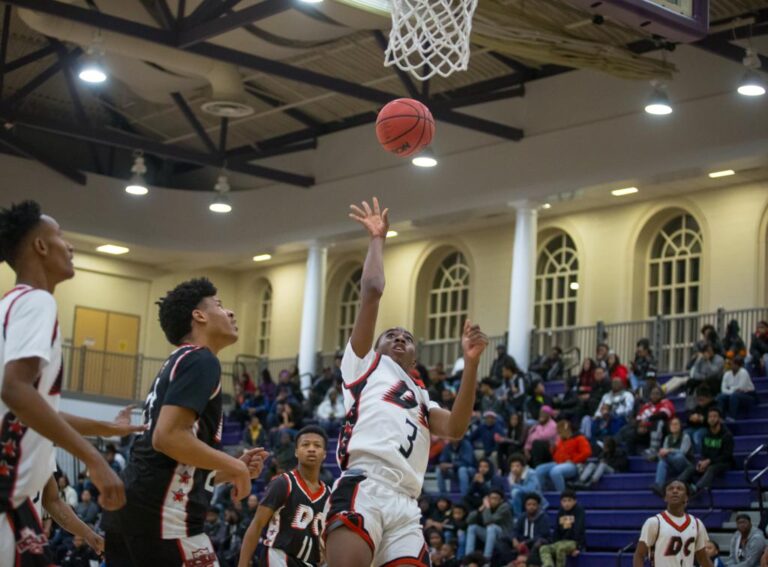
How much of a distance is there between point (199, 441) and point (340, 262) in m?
27.4

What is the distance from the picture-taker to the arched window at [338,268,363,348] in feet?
108

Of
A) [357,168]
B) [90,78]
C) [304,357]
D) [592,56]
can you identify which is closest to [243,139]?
[357,168]

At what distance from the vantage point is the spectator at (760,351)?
20.3 meters

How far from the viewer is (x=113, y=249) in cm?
3244

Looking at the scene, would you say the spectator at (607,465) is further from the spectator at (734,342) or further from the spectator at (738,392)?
the spectator at (734,342)

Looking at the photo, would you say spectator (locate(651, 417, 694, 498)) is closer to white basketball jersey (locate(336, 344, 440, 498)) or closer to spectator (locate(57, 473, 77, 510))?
spectator (locate(57, 473, 77, 510))

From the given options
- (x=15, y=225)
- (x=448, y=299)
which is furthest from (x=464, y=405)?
(x=448, y=299)

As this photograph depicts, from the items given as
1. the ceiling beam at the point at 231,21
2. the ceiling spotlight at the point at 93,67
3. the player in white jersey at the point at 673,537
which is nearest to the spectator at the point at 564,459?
the player in white jersey at the point at 673,537

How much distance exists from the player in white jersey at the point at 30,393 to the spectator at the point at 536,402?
16.9 m

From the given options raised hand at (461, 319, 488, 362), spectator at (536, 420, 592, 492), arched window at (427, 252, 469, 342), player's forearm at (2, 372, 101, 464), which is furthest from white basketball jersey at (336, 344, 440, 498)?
arched window at (427, 252, 469, 342)

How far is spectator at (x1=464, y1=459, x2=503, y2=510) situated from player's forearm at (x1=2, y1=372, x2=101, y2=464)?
1440cm

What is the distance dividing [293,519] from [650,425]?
35.2 feet

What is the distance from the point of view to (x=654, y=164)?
2273cm

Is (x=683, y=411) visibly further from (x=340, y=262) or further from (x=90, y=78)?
(x=340, y=262)
